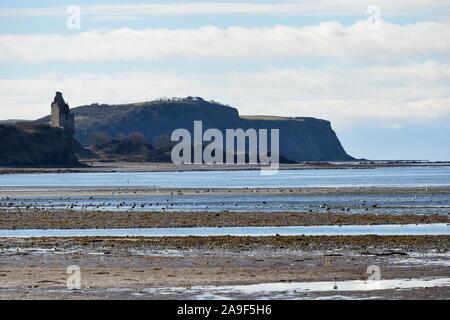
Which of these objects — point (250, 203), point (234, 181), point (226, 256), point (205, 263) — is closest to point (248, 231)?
point (226, 256)

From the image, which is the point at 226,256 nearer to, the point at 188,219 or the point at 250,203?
the point at 188,219

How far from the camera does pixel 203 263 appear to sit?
32562mm

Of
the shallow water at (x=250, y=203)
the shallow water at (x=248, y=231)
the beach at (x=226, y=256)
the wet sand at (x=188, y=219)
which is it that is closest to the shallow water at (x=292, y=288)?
the beach at (x=226, y=256)

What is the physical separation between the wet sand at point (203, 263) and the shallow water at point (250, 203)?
2037 centimetres

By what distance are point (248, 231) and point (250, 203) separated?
2410 centimetres

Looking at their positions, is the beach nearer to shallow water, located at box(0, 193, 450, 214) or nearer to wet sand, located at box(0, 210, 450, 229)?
wet sand, located at box(0, 210, 450, 229)

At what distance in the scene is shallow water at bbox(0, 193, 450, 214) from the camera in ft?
200

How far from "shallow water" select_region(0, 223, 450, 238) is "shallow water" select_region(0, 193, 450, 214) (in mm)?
11024

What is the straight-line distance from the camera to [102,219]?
53344mm

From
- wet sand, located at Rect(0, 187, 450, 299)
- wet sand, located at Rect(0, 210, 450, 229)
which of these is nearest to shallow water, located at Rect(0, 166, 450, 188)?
wet sand, located at Rect(0, 210, 450, 229)

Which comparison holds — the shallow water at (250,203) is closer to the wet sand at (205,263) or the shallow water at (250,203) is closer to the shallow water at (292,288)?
the wet sand at (205,263)
